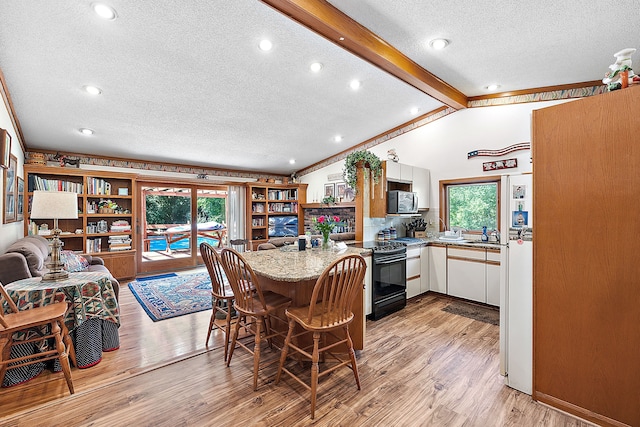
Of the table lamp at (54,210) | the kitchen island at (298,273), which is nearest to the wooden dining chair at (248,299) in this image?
the kitchen island at (298,273)

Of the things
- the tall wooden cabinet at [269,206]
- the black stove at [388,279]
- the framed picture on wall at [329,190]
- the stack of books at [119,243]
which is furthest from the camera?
the tall wooden cabinet at [269,206]

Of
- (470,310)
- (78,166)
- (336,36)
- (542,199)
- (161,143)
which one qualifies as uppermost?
(336,36)

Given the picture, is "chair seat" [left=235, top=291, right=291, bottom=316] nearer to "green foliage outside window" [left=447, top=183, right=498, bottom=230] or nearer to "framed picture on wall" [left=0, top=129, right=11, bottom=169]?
"framed picture on wall" [left=0, top=129, right=11, bottom=169]

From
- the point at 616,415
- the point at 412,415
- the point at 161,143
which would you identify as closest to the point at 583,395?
the point at 616,415

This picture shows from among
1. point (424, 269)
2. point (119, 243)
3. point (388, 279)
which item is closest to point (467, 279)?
point (424, 269)

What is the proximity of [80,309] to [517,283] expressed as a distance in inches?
140

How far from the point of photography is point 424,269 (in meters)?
4.39

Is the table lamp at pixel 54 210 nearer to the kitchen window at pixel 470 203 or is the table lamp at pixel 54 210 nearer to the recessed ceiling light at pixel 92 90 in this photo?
the recessed ceiling light at pixel 92 90

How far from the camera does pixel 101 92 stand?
328 centimetres

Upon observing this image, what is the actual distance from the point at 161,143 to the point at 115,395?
3980 mm

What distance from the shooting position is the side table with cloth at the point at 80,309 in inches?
87.8

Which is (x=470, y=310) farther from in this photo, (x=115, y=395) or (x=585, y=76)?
(x=115, y=395)

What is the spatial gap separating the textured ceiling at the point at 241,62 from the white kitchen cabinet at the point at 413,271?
7.65 ft

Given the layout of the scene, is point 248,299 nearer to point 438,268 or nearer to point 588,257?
point 588,257
